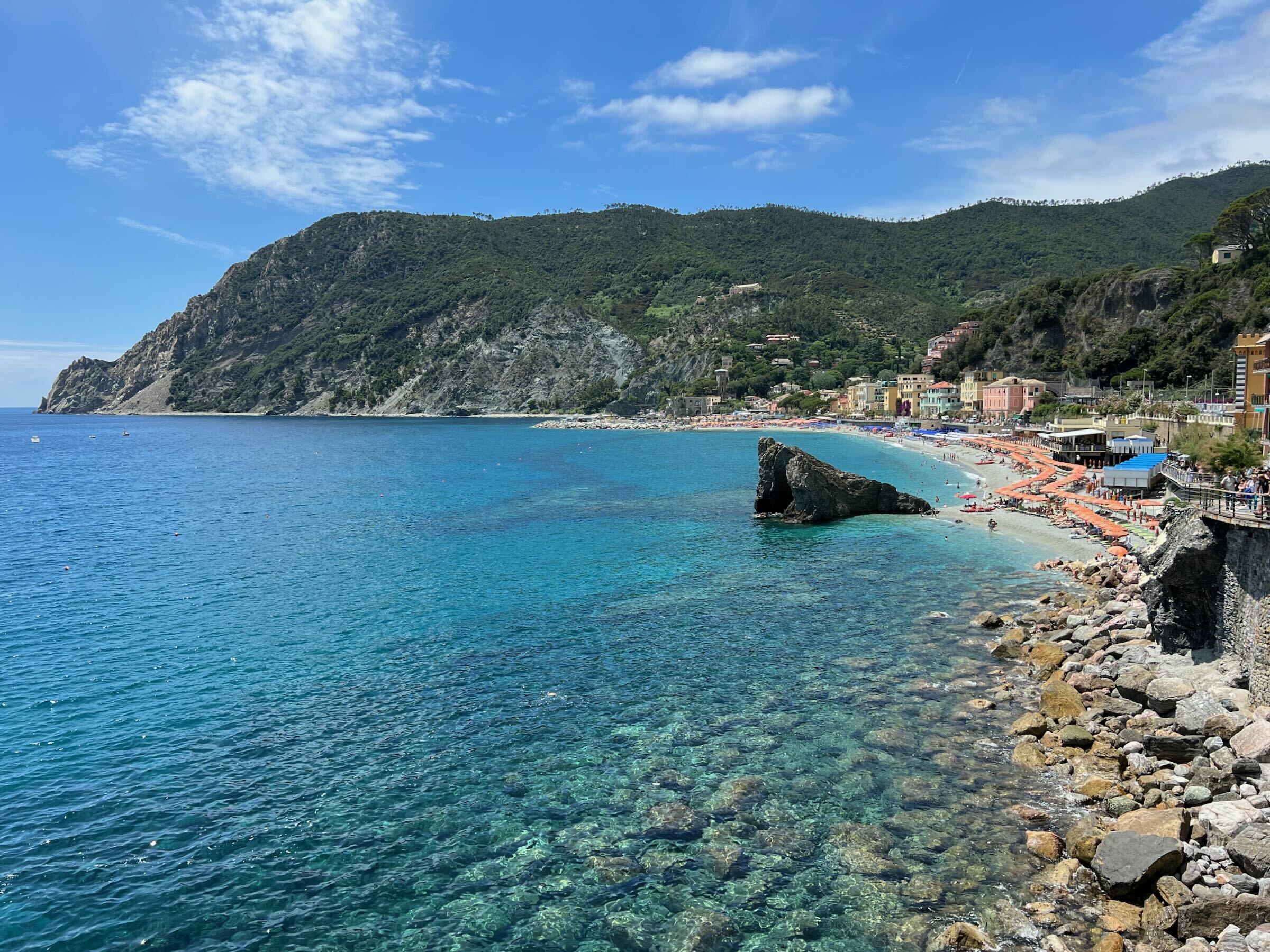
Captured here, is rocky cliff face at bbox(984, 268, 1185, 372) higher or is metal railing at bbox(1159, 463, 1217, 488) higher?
rocky cliff face at bbox(984, 268, 1185, 372)

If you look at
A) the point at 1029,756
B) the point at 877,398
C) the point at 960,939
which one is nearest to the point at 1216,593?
the point at 1029,756

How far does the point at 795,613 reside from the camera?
2409cm

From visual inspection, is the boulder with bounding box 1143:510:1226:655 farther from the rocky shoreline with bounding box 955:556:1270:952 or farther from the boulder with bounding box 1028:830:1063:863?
the boulder with bounding box 1028:830:1063:863

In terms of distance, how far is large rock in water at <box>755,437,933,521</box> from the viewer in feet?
136

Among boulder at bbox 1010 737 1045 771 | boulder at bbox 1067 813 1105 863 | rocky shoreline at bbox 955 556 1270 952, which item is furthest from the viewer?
boulder at bbox 1010 737 1045 771

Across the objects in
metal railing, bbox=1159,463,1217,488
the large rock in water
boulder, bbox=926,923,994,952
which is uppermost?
metal railing, bbox=1159,463,1217,488

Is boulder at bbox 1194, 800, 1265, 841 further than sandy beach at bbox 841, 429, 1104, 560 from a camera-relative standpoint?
No

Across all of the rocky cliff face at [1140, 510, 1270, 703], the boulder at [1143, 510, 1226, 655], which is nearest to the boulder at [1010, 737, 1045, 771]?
the rocky cliff face at [1140, 510, 1270, 703]

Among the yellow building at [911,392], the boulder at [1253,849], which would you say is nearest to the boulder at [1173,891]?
the boulder at [1253,849]

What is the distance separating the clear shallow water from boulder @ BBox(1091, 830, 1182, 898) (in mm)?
1307

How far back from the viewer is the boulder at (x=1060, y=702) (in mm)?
15789

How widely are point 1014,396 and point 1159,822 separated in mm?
110747

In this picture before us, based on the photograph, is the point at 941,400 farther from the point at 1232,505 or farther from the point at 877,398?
the point at 1232,505

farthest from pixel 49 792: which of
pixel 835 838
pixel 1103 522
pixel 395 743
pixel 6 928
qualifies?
pixel 1103 522
